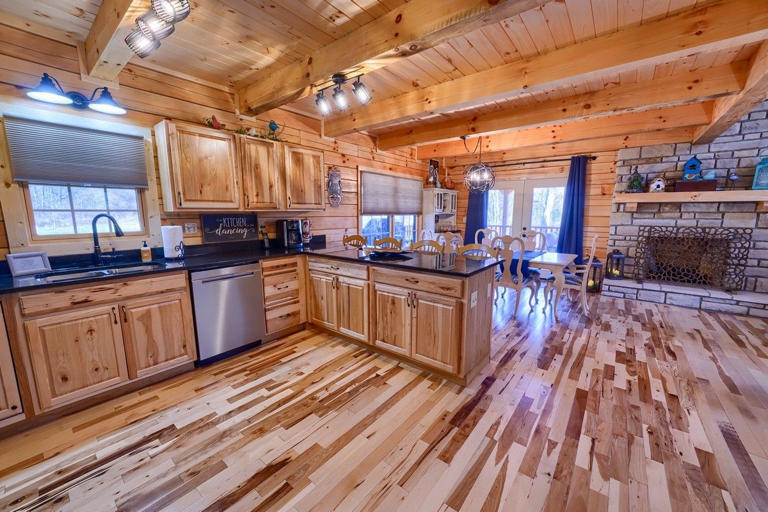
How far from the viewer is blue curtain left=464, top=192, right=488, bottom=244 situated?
604 centimetres

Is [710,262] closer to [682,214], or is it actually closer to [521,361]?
[682,214]

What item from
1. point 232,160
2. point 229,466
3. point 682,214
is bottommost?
point 229,466

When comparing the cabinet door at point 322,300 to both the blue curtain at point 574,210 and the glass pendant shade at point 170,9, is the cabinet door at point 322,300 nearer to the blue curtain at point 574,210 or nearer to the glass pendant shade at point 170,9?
the glass pendant shade at point 170,9

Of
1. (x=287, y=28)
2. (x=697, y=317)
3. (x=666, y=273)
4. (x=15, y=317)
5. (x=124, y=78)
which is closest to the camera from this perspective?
(x=15, y=317)

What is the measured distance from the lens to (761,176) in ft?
12.3

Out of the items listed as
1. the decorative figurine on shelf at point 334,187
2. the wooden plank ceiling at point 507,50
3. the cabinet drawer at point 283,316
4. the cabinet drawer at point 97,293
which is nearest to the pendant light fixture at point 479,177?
the wooden plank ceiling at point 507,50

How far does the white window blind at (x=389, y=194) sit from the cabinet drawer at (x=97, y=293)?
2758 mm

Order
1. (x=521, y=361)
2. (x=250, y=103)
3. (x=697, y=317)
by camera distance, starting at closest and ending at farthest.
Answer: (x=521, y=361) → (x=250, y=103) → (x=697, y=317)

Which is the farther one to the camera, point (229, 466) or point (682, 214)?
point (682, 214)

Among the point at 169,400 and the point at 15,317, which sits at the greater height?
the point at 15,317

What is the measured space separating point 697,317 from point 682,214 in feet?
5.15

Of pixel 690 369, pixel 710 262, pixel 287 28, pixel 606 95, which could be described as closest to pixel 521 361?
pixel 690 369

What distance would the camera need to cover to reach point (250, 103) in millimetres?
2898

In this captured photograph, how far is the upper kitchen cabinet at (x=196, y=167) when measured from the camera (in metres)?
2.47
